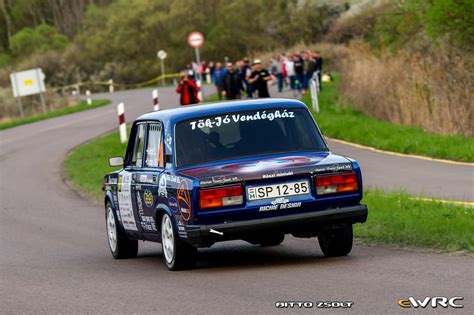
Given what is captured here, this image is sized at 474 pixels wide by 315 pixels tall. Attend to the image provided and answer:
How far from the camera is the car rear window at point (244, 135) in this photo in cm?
1109

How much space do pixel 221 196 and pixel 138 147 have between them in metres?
2.50

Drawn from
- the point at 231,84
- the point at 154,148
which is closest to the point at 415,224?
the point at 154,148

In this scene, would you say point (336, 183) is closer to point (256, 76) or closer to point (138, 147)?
point (138, 147)

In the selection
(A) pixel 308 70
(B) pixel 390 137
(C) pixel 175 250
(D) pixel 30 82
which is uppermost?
(C) pixel 175 250

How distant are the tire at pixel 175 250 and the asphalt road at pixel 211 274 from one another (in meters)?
0.13

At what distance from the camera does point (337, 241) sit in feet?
36.2

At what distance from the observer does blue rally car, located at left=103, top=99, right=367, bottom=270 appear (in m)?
10.2

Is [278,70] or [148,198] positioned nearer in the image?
[148,198]

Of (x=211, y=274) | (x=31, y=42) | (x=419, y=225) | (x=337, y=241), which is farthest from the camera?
(x=31, y=42)

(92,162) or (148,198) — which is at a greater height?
(148,198)

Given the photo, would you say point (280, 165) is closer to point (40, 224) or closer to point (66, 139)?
point (40, 224)

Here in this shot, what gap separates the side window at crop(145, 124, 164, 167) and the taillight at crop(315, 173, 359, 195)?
173 centimetres

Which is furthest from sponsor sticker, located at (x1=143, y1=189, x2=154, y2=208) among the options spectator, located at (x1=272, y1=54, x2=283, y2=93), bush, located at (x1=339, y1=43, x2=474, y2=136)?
spectator, located at (x1=272, y1=54, x2=283, y2=93)

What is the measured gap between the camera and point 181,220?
10461 millimetres
